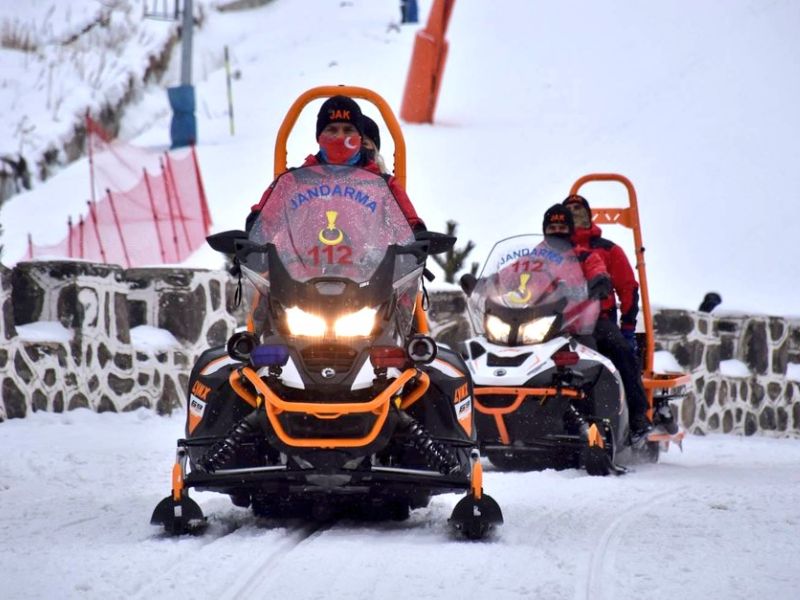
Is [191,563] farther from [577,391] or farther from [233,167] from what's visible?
[233,167]

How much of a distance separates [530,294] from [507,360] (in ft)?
1.86

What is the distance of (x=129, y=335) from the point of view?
1094 cm

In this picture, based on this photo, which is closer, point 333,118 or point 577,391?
point 333,118

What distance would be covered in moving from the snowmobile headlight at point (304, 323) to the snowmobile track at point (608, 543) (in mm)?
1403

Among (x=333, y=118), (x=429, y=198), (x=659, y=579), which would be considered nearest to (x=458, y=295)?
(x=333, y=118)

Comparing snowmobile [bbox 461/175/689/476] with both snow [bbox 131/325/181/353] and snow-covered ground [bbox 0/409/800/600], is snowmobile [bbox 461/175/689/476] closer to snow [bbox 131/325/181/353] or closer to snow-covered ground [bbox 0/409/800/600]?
snow-covered ground [bbox 0/409/800/600]

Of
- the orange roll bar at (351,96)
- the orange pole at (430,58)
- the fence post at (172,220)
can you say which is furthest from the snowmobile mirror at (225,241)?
the orange pole at (430,58)

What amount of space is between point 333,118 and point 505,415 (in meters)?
3.06

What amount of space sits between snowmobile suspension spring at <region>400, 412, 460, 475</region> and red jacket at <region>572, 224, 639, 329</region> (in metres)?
4.88

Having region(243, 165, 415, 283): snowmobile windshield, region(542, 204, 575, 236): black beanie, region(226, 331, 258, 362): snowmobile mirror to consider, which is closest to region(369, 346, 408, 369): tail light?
region(243, 165, 415, 283): snowmobile windshield

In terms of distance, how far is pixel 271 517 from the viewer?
20.9 feet

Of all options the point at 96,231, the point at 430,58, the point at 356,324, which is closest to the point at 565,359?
the point at 356,324

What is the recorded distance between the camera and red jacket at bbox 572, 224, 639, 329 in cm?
1075

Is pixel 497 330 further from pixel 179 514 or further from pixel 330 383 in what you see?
pixel 179 514
